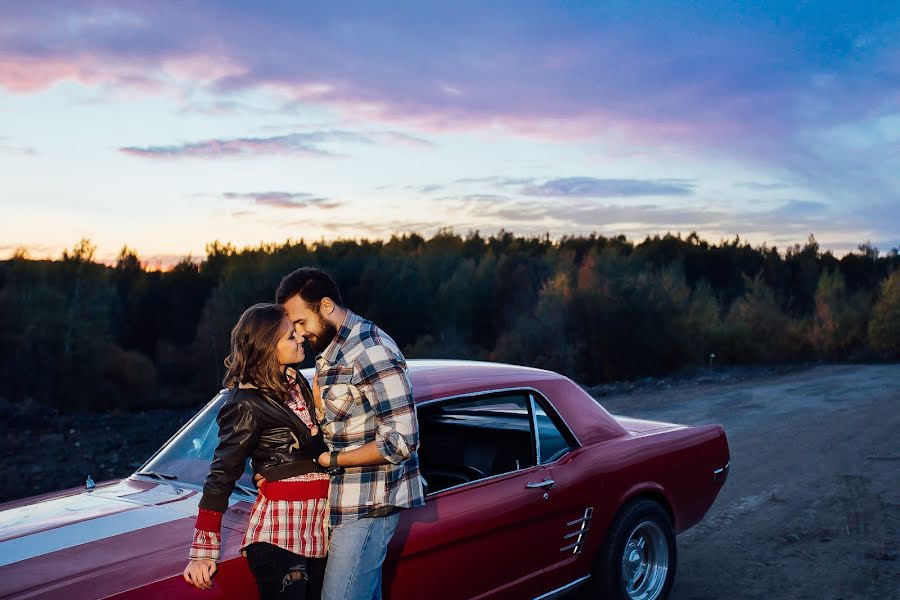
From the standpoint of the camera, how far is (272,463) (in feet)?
9.20

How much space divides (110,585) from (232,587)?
1.36 ft

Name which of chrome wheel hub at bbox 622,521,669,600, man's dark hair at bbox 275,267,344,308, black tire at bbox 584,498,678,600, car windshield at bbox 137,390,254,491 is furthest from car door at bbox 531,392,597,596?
man's dark hair at bbox 275,267,344,308

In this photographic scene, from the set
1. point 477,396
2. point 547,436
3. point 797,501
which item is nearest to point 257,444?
point 477,396

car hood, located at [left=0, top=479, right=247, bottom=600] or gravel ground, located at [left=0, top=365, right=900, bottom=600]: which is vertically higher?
car hood, located at [left=0, top=479, right=247, bottom=600]

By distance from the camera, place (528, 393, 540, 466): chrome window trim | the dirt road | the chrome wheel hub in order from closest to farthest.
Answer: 1. (528, 393, 540, 466): chrome window trim
2. the chrome wheel hub
3. the dirt road

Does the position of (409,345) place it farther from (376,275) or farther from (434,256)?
(434,256)

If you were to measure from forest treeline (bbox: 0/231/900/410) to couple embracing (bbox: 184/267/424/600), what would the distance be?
49.7 ft

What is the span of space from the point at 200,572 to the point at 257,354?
743 mm

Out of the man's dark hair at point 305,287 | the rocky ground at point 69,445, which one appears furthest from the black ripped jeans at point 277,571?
the rocky ground at point 69,445

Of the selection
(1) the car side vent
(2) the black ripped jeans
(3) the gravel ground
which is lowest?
(3) the gravel ground

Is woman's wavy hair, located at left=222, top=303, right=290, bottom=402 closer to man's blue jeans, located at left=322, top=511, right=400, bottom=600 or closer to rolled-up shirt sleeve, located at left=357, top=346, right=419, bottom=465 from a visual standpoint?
rolled-up shirt sleeve, located at left=357, top=346, right=419, bottom=465

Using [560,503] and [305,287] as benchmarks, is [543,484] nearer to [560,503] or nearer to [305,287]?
[560,503]

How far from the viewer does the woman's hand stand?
8.72ft

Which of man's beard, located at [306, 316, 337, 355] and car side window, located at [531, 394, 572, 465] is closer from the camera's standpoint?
man's beard, located at [306, 316, 337, 355]
